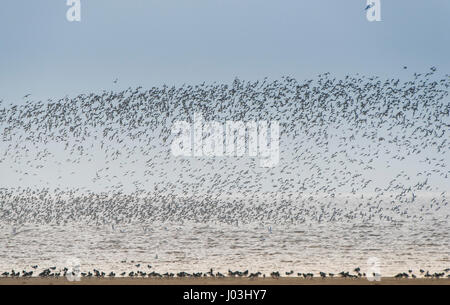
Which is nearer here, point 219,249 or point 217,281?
point 217,281

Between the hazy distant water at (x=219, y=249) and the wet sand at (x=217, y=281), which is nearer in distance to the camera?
the wet sand at (x=217, y=281)

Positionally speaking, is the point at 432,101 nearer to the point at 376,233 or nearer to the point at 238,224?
the point at 376,233

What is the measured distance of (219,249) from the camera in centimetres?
3869

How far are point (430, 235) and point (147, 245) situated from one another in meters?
21.4

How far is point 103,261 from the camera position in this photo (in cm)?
3153

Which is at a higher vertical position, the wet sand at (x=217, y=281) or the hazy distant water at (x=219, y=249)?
the hazy distant water at (x=219, y=249)

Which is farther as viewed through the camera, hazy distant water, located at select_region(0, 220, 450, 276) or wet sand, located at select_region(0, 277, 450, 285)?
hazy distant water, located at select_region(0, 220, 450, 276)

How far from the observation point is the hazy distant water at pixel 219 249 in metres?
28.8

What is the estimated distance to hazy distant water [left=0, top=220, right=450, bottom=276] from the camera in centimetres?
2884

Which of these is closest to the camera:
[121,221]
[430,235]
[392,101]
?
[392,101]

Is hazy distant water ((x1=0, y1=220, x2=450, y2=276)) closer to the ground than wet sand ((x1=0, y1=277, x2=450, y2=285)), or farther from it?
farther from it

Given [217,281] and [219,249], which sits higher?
[219,249]
